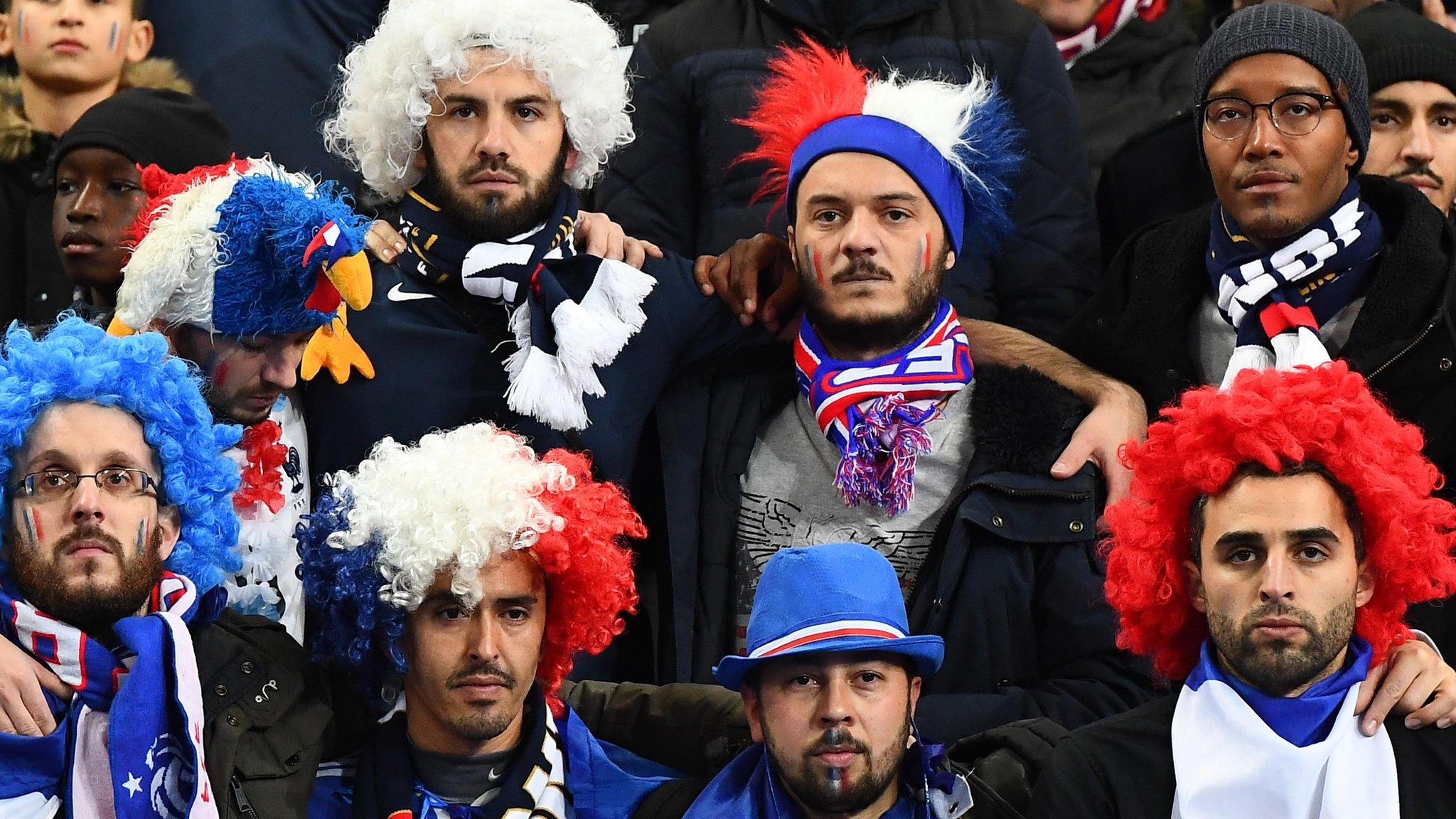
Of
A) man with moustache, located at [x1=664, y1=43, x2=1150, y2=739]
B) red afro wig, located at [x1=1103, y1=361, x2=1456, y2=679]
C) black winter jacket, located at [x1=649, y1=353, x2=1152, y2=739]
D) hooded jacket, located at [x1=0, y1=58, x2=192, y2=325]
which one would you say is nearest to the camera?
red afro wig, located at [x1=1103, y1=361, x2=1456, y2=679]

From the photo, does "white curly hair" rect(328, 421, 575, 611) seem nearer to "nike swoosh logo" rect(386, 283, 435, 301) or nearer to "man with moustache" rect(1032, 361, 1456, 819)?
"nike swoosh logo" rect(386, 283, 435, 301)

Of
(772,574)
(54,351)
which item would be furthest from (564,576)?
(54,351)

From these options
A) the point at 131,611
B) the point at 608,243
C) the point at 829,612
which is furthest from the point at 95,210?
the point at 829,612

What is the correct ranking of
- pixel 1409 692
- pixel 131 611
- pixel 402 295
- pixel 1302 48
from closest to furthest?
pixel 1409 692, pixel 131 611, pixel 1302 48, pixel 402 295

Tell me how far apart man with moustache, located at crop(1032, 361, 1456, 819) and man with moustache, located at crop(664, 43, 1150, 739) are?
47 cm

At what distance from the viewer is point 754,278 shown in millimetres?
6520

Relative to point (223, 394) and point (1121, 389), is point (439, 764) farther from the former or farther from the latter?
point (1121, 389)

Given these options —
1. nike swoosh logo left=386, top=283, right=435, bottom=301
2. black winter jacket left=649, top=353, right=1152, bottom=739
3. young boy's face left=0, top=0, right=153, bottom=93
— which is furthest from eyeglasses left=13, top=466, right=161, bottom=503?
young boy's face left=0, top=0, right=153, bottom=93

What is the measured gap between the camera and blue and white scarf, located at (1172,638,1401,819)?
5.02m

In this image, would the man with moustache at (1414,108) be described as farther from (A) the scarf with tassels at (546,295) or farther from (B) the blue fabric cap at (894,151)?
(A) the scarf with tassels at (546,295)

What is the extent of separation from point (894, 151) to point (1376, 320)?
1424 mm

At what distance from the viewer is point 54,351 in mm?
5426

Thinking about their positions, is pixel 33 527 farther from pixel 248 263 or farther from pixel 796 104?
pixel 796 104

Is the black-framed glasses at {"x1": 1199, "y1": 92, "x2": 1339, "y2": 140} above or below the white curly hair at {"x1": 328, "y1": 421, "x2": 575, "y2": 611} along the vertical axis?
above
